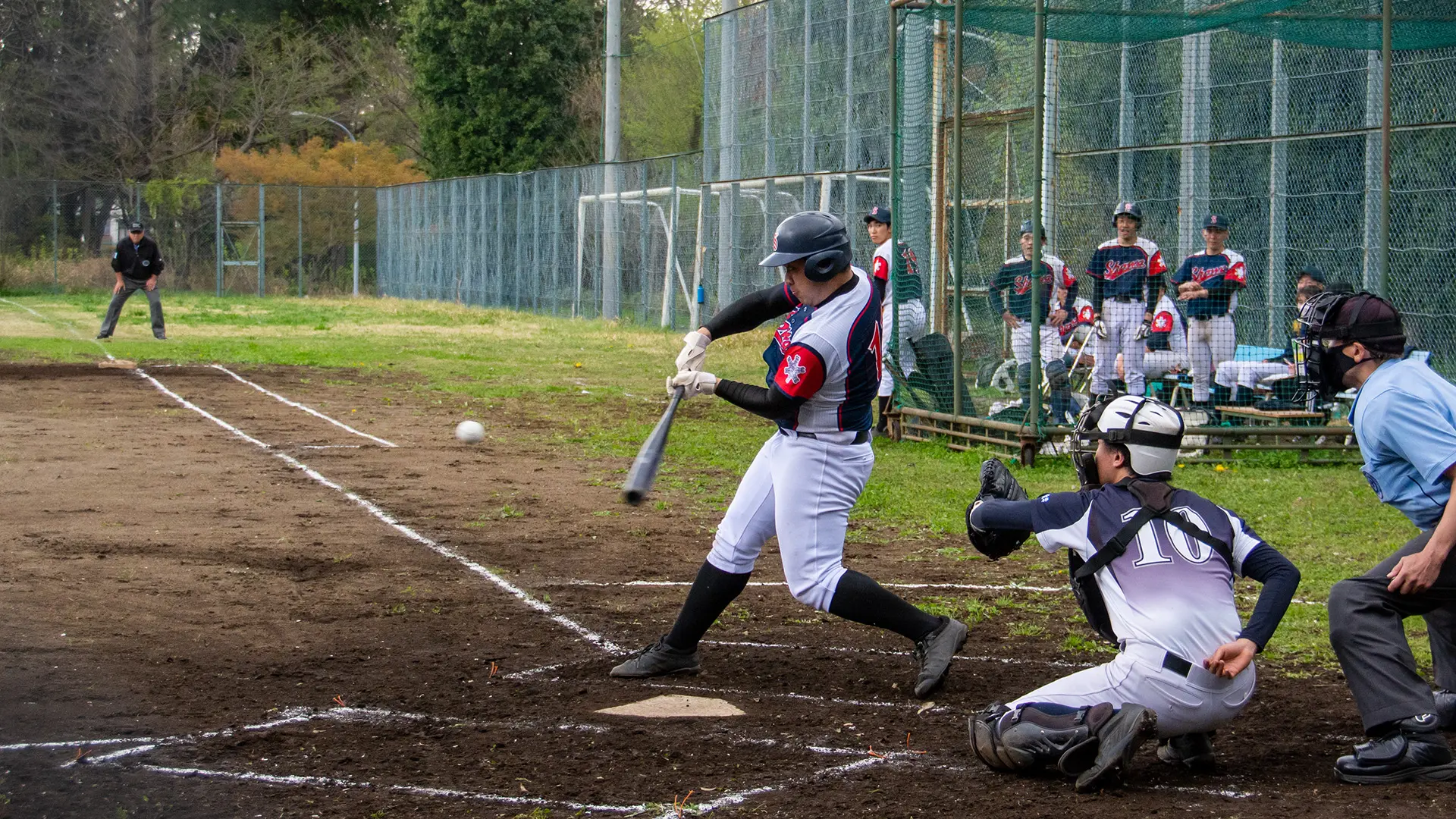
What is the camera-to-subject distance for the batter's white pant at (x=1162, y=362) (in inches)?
530

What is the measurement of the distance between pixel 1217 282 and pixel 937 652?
29.1ft

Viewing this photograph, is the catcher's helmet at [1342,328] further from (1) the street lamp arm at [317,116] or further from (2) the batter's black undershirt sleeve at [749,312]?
(1) the street lamp arm at [317,116]

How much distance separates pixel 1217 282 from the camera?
13.3 m

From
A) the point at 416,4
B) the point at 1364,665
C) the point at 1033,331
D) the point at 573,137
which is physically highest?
the point at 416,4

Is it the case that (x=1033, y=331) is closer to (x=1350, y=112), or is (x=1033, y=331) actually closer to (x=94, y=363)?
(x=1350, y=112)

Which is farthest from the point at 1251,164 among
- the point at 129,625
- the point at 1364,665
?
the point at 129,625

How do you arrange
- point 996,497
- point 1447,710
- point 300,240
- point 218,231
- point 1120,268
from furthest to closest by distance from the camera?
point 300,240 → point 218,231 → point 1120,268 → point 1447,710 → point 996,497

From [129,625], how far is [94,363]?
50.6ft

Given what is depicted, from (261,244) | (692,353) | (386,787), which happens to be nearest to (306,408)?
(692,353)

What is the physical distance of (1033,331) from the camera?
11.7 metres

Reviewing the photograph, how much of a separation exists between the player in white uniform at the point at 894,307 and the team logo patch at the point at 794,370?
779cm

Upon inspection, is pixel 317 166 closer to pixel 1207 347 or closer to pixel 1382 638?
pixel 1207 347

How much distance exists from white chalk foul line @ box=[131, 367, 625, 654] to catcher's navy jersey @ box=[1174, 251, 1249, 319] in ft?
26.3

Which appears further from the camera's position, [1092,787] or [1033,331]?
[1033,331]
